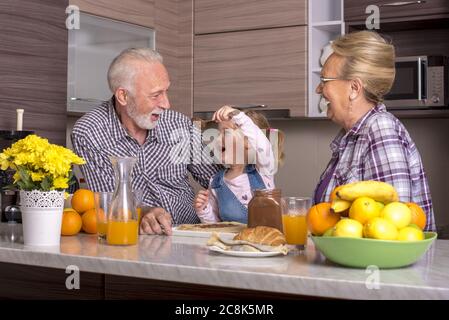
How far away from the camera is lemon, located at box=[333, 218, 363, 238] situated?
1.34 metres

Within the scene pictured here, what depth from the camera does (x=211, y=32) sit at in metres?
4.09

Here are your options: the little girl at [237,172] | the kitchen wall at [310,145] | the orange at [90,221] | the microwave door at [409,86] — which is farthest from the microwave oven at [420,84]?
the orange at [90,221]

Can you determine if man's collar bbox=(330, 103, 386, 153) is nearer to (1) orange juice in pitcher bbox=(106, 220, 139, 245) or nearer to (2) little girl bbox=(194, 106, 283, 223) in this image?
(2) little girl bbox=(194, 106, 283, 223)

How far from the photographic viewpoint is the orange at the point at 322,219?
57.1 inches

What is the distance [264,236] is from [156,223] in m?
0.52

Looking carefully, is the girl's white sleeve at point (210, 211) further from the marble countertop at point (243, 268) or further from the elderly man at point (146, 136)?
the marble countertop at point (243, 268)

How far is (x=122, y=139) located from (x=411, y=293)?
1.68 metres

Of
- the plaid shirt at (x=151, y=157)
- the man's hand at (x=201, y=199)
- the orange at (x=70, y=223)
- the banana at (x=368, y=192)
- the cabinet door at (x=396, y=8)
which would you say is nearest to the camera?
the banana at (x=368, y=192)

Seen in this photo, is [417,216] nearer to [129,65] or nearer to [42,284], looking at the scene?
[42,284]

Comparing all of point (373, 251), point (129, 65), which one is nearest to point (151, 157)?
point (129, 65)

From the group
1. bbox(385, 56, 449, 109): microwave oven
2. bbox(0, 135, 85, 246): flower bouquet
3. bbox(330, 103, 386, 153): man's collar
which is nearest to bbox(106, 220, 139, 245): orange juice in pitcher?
bbox(0, 135, 85, 246): flower bouquet

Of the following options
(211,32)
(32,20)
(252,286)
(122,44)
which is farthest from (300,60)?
(252,286)

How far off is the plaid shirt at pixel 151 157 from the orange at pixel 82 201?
47 centimetres
